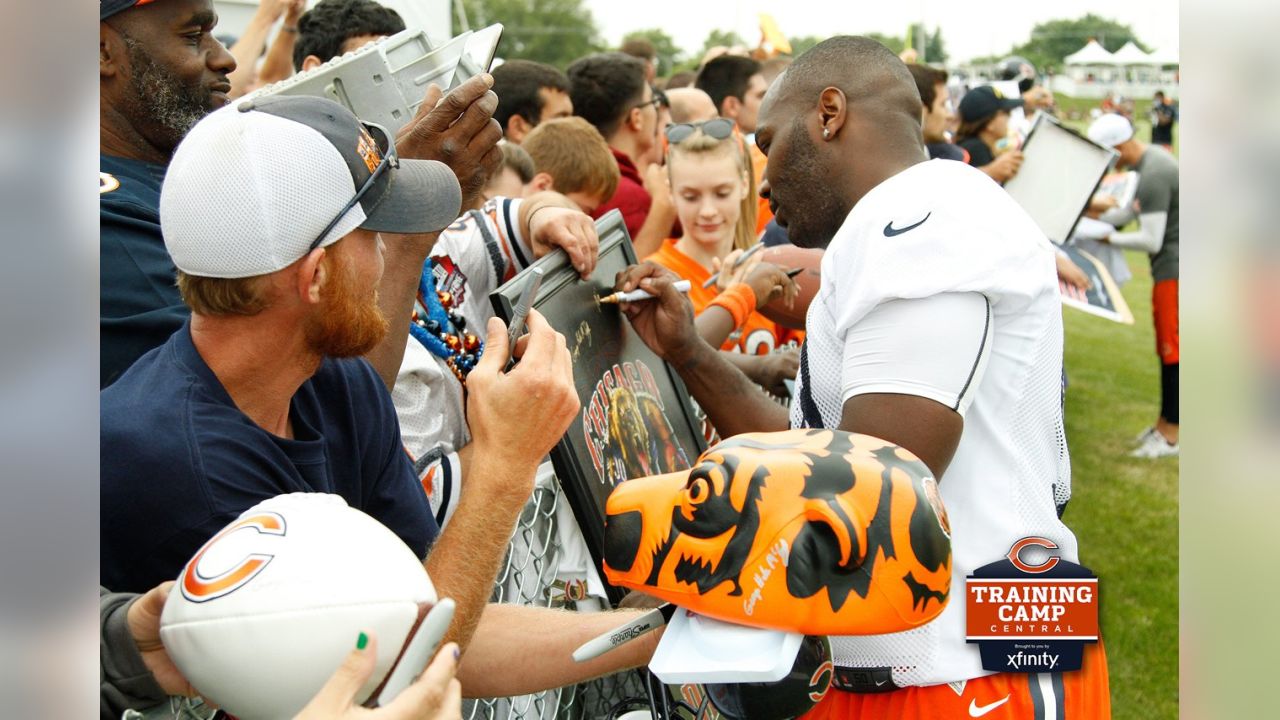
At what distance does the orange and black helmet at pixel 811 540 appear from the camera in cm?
167

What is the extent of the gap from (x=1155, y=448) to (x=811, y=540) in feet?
30.1

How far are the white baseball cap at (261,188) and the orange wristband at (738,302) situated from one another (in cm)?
208

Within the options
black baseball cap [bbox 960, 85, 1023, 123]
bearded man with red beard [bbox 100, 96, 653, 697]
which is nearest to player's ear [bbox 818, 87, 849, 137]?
bearded man with red beard [bbox 100, 96, 653, 697]

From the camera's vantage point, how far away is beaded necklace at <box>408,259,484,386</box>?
11.1 feet

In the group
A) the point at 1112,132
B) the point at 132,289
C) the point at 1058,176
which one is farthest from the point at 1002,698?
the point at 1112,132

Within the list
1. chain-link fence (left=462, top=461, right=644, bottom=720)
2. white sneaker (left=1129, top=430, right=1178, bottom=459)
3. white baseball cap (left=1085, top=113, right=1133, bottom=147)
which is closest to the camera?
chain-link fence (left=462, top=461, right=644, bottom=720)

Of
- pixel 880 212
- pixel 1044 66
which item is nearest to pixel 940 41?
pixel 1044 66

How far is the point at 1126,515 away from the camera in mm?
8211

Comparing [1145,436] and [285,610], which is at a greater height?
[285,610]

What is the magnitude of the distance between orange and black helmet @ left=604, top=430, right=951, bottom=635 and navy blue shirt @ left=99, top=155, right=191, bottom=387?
54.0 inches

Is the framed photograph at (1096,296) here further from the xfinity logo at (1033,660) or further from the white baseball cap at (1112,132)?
the xfinity logo at (1033,660)

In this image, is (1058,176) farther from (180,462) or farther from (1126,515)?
(180,462)

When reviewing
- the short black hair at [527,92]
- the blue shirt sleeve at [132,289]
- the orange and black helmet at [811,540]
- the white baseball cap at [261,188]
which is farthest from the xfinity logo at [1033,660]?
the short black hair at [527,92]

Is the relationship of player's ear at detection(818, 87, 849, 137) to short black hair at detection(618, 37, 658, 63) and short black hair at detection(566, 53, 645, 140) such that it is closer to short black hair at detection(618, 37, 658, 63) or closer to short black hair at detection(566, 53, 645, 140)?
short black hair at detection(566, 53, 645, 140)
